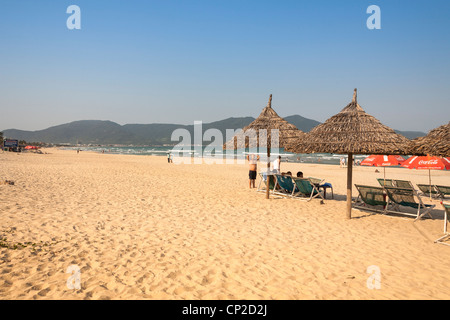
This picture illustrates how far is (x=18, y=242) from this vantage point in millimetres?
4203

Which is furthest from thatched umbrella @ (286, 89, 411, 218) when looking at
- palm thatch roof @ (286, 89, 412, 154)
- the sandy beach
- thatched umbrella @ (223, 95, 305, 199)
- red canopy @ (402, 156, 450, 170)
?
red canopy @ (402, 156, 450, 170)

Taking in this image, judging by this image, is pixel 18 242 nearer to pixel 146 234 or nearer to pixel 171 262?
pixel 146 234

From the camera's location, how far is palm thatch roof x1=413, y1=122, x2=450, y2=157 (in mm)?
5634

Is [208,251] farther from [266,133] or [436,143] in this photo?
[266,133]

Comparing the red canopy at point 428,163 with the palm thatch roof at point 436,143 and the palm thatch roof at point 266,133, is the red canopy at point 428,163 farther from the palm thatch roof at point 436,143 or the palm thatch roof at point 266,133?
the palm thatch roof at point 266,133

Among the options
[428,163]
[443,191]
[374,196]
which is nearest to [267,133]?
[374,196]

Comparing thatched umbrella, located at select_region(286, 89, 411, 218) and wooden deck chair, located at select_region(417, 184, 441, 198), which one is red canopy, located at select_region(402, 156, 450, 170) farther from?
thatched umbrella, located at select_region(286, 89, 411, 218)

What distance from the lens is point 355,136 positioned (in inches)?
261

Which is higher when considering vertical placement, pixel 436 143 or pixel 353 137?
pixel 353 137

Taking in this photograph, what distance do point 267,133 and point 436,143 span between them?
14.8ft

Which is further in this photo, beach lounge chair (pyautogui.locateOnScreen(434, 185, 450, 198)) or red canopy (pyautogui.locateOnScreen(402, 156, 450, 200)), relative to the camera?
beach lounge chair (pyautogui.locateOnScreen(434, 185, 450, 198))

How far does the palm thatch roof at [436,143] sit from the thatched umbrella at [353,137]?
0.26m
